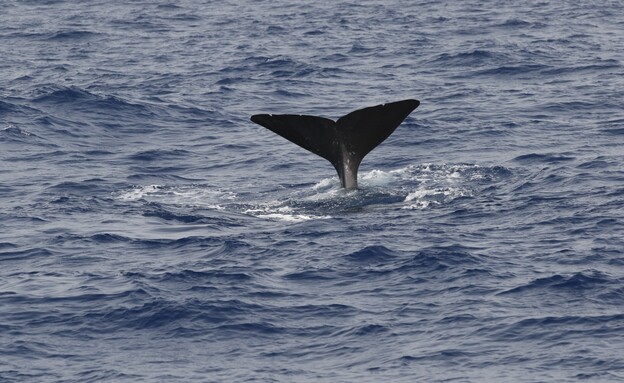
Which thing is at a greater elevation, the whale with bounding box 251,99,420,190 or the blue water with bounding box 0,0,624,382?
the whale with bounding box 251,99,420,190

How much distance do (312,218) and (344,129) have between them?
5.26 feet

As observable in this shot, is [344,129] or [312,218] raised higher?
[344,129]

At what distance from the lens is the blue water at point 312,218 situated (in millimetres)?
17188

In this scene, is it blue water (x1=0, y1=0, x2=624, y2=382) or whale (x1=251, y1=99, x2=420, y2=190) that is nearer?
blue water (x1=0, y1=0, x2=624, y2=382)

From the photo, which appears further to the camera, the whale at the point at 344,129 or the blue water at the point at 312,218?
the whale at the point at 344,129

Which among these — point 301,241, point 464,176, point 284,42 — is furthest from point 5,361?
point 284,42

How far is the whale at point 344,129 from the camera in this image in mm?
22500

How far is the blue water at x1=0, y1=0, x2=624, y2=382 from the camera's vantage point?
677 inches

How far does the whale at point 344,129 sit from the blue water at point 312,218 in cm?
83

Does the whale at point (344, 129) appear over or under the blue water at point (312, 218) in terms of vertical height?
over

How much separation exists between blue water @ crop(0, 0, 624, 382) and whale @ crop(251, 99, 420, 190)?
0.83 meters

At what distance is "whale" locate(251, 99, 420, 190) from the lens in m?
22.5

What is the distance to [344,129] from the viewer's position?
23312 millimetres

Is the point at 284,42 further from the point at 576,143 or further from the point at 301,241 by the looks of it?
the point at 301,241
